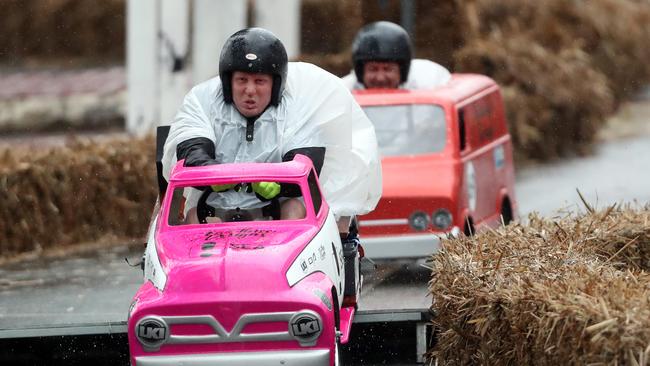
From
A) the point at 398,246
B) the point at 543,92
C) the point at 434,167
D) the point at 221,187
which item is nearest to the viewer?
the point at 221,187

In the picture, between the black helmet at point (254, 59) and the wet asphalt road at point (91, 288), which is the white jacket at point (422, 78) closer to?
the wet asphalt road at point (91, 288)

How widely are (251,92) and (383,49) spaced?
6.77m

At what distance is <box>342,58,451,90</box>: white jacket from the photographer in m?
16.8

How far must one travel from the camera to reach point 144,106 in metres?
21.2

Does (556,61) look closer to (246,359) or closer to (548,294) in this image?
(548,294)

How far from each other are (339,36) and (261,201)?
843 inches

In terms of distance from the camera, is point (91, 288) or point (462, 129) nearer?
point (91, 288)

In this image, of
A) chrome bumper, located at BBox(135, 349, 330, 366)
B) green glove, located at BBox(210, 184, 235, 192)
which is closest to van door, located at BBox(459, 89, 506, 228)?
green glove, located at BBox(210, 184, 235, 192)

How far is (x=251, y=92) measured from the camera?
10062mm

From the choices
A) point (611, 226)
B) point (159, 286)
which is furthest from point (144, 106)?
point (159, 286)

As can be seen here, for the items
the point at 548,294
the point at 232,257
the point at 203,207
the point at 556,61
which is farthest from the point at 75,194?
the point at 556,61

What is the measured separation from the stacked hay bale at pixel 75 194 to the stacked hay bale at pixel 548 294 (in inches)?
289

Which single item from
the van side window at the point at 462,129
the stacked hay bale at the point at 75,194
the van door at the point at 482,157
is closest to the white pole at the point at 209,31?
the stacked hay bale at the point at 75,194

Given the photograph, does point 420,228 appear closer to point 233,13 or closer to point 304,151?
point 304,151
